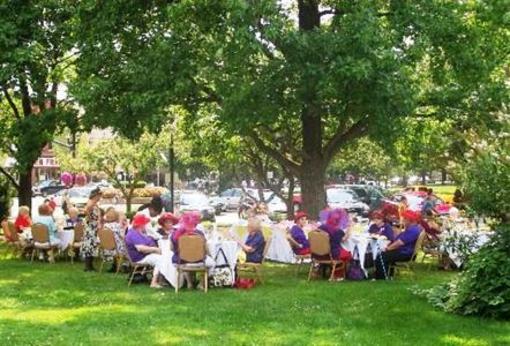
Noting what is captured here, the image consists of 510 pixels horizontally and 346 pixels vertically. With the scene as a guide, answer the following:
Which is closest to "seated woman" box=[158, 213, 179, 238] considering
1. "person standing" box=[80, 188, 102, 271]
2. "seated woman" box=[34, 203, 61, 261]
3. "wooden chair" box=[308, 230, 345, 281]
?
"person standing" box=[80, 188, 102, 271]

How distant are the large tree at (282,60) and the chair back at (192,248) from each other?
3.31m

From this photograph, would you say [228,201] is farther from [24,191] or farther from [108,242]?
[108,242]

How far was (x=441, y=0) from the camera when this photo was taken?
1546 cm

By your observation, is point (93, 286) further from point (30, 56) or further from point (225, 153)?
point (225, 153)

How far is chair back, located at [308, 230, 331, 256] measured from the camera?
1311 centimetres

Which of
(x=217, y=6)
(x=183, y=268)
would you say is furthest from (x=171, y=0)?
(x=183, y=268)

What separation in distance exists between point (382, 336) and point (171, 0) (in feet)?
34.5

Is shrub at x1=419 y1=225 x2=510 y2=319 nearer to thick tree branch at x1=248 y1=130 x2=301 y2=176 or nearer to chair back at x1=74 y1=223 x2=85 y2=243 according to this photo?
chair back at x1=74 y1=223 x2=85 y2=243

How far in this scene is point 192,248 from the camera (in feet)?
39.4

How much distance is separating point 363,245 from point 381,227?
42.3 inches

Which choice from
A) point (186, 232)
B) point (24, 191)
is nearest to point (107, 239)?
point (186, 232)

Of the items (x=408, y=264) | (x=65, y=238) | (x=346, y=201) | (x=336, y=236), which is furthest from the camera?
(x=346, y=201)

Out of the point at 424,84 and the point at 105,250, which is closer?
the point at 105,250

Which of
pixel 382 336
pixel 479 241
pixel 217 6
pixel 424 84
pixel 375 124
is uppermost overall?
pixel 217 6
